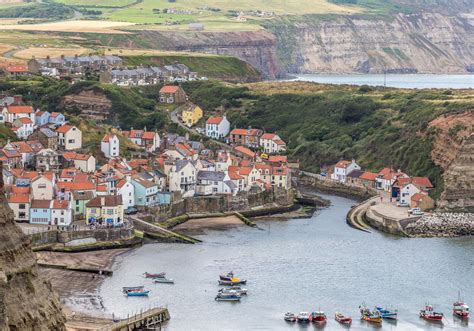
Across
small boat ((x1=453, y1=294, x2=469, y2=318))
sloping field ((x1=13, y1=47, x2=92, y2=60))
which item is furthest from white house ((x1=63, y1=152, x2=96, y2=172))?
sloping field ((x1=13, y1=47, x2=92, y2=60))

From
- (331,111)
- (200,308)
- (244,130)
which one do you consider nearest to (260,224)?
(200,308)

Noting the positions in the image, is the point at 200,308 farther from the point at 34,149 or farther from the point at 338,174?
the point at 338,174

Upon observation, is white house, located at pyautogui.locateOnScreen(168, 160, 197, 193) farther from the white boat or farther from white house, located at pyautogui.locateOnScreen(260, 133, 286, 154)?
white house, located at pyautogui.locateOnScreen(260, 133, 286, 154)

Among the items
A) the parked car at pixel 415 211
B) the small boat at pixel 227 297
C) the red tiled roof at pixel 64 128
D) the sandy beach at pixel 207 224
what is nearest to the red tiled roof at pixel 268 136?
the red tiled roof at pixel 64 128

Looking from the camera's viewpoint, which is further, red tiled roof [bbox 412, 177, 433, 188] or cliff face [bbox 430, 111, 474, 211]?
red tiled roof [bbox 412, 177, 433, 188]

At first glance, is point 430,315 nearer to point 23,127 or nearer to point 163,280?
point 163,280

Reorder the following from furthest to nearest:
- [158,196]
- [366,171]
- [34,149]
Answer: [366,171] → [34,149] → [158,196]
